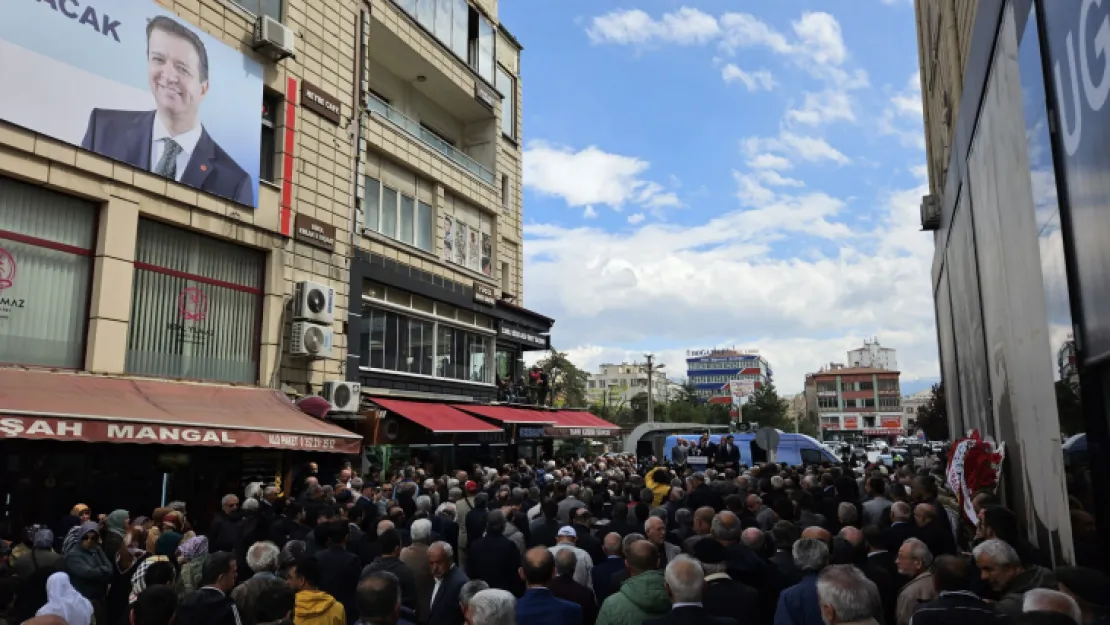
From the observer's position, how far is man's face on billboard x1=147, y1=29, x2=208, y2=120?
13523 millimetres

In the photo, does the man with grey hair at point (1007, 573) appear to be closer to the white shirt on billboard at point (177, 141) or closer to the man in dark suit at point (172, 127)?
the man in dark suit at point (172, 127)

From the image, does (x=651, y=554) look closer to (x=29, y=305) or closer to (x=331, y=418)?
(x=29, y=305)

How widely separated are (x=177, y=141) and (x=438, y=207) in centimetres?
955

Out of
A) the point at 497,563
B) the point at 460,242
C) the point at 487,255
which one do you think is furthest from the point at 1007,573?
the point at 487,255

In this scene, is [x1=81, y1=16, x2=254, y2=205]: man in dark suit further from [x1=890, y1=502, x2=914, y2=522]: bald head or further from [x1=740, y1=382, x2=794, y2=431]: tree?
[x1=740, y1=382, x2=794, y2=431]: tree

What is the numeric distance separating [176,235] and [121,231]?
136 centimetres

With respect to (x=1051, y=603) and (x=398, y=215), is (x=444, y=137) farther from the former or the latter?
(x=1051, y=603)

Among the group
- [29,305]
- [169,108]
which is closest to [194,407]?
[29,305]

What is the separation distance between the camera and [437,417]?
19.3 meters

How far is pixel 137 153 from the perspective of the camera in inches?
523

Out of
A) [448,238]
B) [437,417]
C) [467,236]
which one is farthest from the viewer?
[467,236]

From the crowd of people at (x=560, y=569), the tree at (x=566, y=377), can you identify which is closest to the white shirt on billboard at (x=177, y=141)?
the crowd of people at (x=560, y=569)

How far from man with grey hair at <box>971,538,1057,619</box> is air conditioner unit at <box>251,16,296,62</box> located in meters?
15.4

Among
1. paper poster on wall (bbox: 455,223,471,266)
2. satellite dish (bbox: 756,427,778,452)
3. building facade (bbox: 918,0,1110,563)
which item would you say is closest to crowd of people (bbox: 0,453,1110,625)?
building facade (bbox: 918,0,1110,563)
